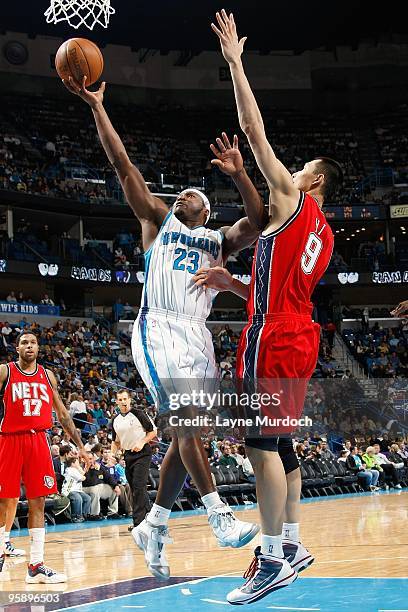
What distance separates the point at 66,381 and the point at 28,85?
17495mm

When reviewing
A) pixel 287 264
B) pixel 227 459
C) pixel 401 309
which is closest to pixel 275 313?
pixel 287 264

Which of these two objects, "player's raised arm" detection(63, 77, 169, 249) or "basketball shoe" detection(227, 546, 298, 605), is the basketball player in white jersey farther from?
"basketball shoe" detection(227, 546, 298, 605)

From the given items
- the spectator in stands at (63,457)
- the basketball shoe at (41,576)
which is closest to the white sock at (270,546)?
the basketball shoe at (41,576)

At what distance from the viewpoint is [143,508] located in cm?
1080

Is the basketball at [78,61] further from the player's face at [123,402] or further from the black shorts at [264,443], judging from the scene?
the player's face at [123,402]

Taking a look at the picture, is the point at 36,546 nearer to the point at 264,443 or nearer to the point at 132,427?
the point at 132,427

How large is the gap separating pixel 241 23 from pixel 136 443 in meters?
27.6

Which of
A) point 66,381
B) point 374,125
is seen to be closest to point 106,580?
point 66,381

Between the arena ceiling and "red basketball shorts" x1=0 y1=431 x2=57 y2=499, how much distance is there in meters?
26.7

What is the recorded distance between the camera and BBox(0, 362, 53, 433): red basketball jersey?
8.18 metres

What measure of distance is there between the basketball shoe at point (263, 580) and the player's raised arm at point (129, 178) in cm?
201

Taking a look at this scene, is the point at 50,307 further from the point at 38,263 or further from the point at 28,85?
the point at 28,85

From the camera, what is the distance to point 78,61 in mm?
5297

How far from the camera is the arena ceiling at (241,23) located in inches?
1291
